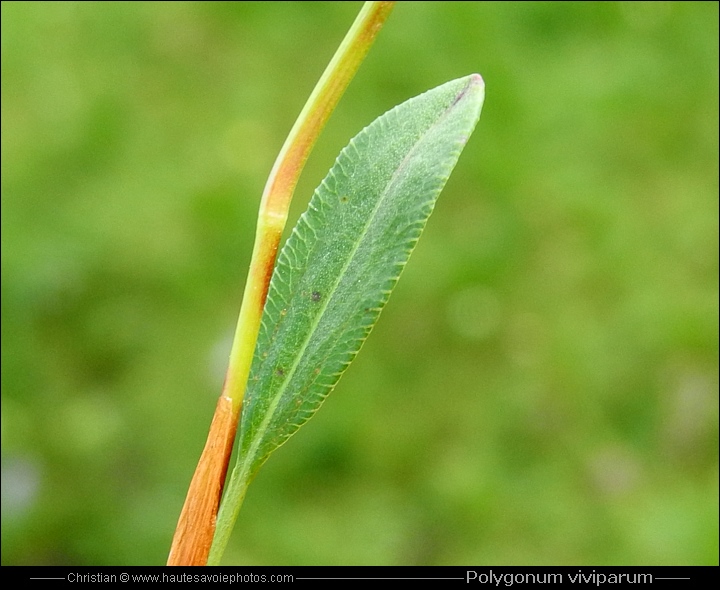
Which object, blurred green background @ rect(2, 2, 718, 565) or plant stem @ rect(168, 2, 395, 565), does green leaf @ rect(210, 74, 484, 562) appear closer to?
plant stem @ rect(168, 2, 395, 565)

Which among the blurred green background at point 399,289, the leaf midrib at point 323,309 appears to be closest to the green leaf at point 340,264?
the leaf midrib at point 323,309

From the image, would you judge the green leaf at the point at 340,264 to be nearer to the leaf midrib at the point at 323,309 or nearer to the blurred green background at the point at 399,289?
the leaf midrib at the point at 323,309

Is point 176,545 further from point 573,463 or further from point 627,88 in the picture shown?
point 627,88

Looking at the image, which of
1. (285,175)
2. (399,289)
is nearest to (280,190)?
(285,175)

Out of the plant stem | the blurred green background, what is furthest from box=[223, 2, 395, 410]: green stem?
the blurred green background
